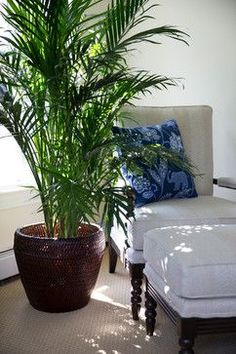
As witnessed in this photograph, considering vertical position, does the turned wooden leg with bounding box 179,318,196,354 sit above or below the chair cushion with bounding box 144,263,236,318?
below

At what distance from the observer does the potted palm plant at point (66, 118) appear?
1854mm

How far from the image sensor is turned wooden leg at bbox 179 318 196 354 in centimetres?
137

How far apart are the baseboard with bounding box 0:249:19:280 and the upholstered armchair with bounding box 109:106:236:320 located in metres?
0.62

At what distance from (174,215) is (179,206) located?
0.41 feet

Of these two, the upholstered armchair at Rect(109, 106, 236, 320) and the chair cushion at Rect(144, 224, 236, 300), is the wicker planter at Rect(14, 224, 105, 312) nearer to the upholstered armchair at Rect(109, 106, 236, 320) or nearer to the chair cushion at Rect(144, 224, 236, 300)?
the upholstered armchair at Rect(109, 106, 236, 320)

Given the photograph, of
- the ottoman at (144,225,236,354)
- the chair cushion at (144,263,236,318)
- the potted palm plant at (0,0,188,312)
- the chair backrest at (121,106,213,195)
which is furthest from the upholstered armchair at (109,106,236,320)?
the chair cushion at (144,263,236,318)

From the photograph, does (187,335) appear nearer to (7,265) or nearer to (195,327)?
(195,327)

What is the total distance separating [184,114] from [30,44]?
45.2 inches

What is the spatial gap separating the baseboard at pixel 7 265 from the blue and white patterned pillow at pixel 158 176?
96 cm

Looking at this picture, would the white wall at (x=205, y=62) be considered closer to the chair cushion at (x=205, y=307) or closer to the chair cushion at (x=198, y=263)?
the chair cushion at (x=198, y=263)

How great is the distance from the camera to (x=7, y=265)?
2633mm

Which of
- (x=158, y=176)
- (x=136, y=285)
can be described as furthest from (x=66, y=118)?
(x=136, y=285)

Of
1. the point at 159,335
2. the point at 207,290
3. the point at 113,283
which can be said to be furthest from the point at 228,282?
the point at 113,283

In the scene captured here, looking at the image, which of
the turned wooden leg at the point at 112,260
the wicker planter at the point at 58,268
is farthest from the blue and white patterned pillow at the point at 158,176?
the turned wooden leg at the point at 112,260
